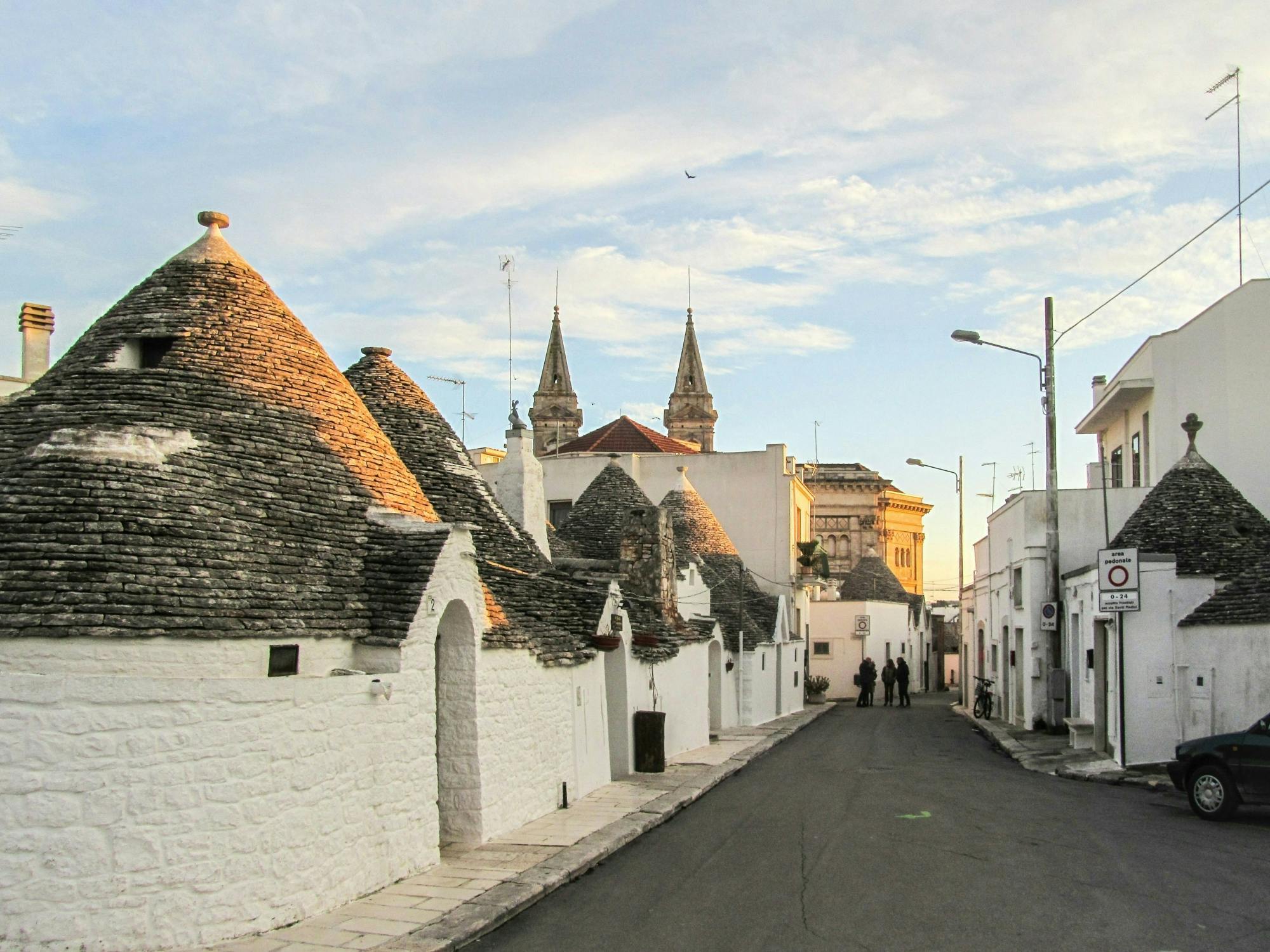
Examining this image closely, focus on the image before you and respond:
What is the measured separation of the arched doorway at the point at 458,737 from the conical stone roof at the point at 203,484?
4.73 feet

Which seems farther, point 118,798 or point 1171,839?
point 1171,839

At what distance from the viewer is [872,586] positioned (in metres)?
60.2

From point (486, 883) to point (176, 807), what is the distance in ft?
10.1

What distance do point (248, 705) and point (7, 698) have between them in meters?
1.61

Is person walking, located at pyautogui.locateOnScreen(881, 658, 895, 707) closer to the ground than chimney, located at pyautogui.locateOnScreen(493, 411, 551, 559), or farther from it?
closer to the ground

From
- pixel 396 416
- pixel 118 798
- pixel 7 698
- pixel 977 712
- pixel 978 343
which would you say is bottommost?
pixel 977 712

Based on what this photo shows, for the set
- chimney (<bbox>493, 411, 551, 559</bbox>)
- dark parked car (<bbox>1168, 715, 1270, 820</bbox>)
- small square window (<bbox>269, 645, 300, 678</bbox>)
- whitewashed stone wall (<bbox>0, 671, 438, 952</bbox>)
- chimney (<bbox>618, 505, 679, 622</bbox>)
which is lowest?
dark parked car (<bbox>1168, 715, 1270, 820</bbox>)

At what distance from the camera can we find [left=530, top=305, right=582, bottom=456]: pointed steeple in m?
83.8

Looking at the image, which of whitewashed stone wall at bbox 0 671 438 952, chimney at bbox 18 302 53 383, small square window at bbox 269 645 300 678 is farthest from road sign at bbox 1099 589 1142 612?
chimney at bbox 18 302 53 383

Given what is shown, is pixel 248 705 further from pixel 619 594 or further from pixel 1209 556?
pixel 1209 556

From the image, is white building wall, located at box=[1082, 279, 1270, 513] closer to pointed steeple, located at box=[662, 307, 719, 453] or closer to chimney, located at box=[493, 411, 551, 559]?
chimney, located at box=[493, 411, 551, 559]

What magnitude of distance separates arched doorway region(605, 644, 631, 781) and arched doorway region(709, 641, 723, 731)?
37.1 ft

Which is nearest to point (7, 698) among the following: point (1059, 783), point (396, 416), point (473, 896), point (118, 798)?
point (118, 798)

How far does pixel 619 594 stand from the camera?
19.3m
